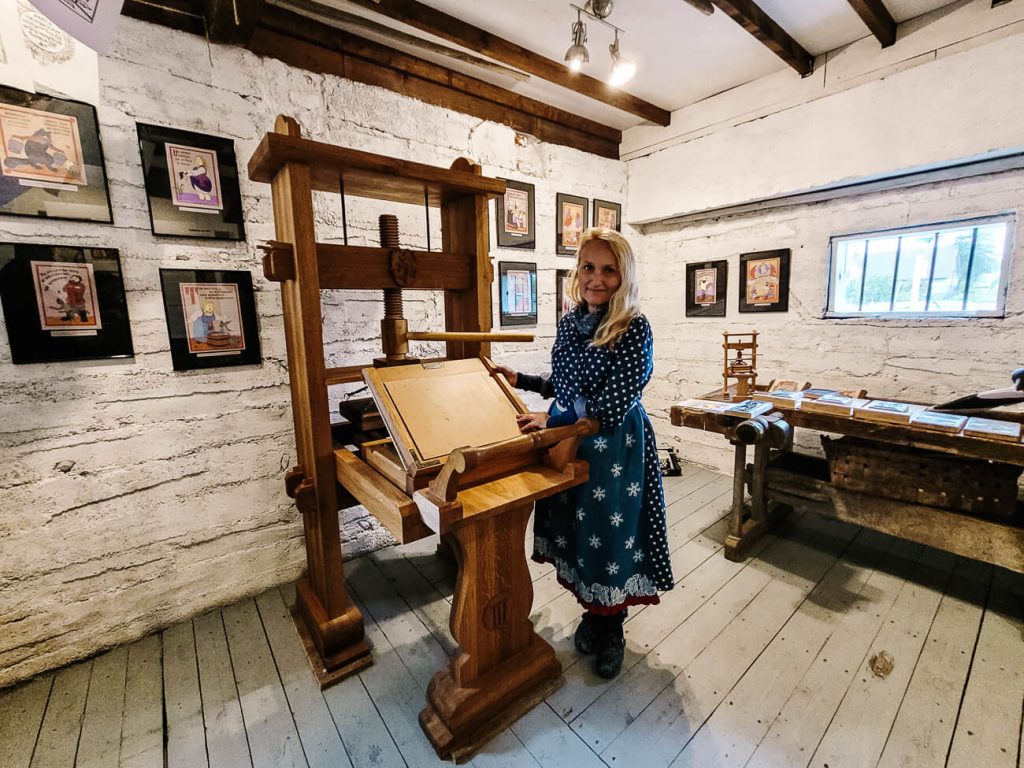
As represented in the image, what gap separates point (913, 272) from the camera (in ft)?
9.50

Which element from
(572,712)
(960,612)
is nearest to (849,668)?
(960,612)

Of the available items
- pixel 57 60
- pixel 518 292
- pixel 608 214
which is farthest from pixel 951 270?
pixel 57 60

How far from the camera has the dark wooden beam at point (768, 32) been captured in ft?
7.42

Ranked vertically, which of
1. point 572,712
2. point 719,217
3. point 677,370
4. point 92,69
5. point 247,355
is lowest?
point 572,712

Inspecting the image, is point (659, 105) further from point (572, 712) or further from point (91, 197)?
point (572, 712)

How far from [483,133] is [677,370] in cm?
256

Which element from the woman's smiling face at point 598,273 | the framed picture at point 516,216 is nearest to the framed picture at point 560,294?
the framed picture at point 516,216

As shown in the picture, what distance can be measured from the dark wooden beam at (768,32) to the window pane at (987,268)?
1453 millimetres

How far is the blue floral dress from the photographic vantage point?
1.62m

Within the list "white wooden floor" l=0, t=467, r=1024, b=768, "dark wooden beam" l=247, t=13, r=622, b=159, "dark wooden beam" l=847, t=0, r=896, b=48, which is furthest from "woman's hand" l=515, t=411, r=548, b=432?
"dark wooden beam" l=847, t=0, r=896, b=48

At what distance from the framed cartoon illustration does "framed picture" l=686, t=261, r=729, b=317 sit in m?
0.14

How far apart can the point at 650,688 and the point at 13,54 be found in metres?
3.37

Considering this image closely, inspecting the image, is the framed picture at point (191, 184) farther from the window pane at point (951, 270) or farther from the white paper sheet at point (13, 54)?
the window pane at point (951, 270)

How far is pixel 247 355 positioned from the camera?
2279 mm
